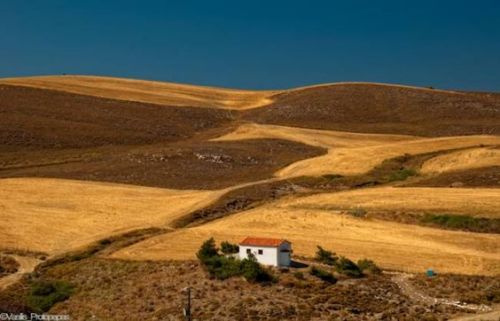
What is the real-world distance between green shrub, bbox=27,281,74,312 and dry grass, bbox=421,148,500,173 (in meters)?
45.9

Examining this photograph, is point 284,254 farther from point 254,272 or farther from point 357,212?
point 357,212

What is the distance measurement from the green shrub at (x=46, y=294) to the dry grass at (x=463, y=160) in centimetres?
4586

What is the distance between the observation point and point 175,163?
83938 millimetres

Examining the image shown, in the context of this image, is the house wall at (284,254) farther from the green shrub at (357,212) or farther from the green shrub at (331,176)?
the green shrub at (331,176)

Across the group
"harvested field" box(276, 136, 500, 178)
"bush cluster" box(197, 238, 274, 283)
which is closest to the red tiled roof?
"bush cluster" box(197, 238, 274, 283)

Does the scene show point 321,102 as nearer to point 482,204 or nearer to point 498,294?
point 482,204

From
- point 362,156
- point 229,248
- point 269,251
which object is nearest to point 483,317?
point 269,251

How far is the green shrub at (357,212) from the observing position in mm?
56359

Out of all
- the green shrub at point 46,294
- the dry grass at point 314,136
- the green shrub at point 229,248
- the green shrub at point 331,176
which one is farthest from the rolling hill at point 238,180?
the green shrub at point 229,248

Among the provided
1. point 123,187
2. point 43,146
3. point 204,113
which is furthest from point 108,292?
point 204,113

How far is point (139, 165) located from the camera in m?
81.9

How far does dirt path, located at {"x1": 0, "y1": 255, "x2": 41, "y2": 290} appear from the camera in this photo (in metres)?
43.2

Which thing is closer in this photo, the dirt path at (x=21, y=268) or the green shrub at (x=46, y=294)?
the green shrub at (x=46, y=294)

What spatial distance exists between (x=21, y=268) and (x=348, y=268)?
21622 millimetres
